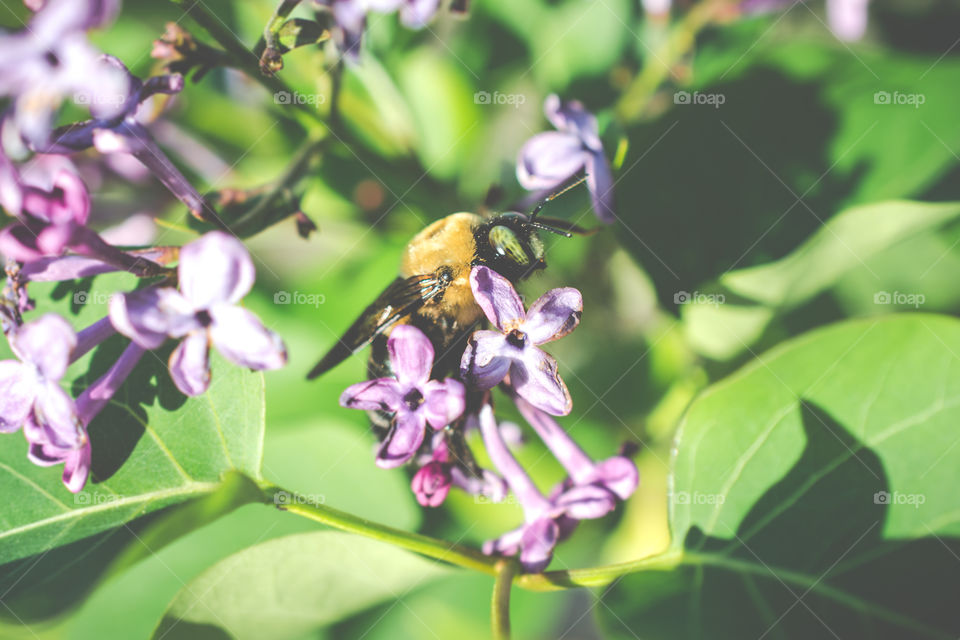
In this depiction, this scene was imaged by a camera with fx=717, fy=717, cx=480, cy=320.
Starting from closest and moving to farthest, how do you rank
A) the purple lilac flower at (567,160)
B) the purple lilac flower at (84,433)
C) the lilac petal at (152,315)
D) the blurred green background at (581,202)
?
1. the lilac petal at (152,315)
2. the purple lilac flower at (84,433)
3. the purple lilac flower at (567,160)
4. the blurred green background at (581,202)

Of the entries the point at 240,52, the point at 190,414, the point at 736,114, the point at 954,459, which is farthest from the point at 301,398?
the point at 954,459

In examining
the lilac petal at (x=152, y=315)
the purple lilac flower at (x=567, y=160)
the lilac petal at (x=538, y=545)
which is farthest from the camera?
the purple lilac flower at (x=567, y=160)

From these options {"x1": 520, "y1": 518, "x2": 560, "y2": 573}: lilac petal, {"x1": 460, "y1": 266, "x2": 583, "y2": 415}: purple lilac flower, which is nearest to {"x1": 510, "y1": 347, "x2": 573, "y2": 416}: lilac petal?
{"x1": 460, "y1": 266, "x2": 583, "y2": 415}: purple lilac flower

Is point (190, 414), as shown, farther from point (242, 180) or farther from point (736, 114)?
point (736, 114)

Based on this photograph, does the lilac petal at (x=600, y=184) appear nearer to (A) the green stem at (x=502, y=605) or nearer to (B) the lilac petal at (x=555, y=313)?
(B) the lilac petal at (x=555, y=313)

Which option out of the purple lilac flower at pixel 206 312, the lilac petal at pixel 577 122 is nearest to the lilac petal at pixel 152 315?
the purple lilac flower at pixel 206 312

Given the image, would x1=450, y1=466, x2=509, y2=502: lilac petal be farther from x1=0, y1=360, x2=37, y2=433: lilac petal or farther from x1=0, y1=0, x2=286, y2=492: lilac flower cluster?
x1=0, y1=360, x2=37, y2=433: lilac petal
